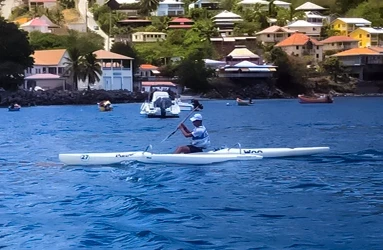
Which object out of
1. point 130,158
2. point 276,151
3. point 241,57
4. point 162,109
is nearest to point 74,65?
point 241,57

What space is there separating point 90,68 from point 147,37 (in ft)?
76.0

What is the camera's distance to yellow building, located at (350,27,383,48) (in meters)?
108

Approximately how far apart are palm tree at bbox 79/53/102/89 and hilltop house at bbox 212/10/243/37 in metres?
29.4

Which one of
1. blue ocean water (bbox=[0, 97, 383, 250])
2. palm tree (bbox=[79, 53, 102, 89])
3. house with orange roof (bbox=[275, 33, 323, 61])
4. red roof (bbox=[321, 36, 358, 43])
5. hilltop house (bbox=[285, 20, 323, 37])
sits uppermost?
hilltop house (bbox=[285, 20, 323, 37])

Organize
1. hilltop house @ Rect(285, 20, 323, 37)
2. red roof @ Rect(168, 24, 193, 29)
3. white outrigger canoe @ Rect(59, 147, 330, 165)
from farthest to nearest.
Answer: hilltop house @ Rect(285, 20, 323, 37) < red roof @ Rect(168, 24, 193, 29) < white outrigger canoe @ Rect(59, 147, 330, 165)

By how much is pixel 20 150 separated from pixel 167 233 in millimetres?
16635

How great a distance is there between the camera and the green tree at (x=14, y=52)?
75375 mm

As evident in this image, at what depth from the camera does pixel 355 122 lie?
44.6m

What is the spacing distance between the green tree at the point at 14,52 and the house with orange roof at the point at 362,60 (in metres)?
42.2

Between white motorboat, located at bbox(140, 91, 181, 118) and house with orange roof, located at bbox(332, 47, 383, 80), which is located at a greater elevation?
house with orange roof, located at bbox(332, 47, 383, 80)

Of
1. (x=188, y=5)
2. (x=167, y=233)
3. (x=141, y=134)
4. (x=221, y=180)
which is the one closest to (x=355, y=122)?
(x=141, y=134)

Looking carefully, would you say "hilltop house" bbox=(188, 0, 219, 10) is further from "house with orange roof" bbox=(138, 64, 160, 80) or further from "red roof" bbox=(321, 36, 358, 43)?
"house with orange roof" bbox=(138, 64, 160, 80)

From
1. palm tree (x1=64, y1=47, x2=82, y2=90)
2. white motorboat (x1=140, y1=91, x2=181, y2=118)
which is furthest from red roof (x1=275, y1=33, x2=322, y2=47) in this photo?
white motorboat (x1=140, y1=91, x2=181, y2=118)

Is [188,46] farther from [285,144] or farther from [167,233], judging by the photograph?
[167,233]
